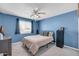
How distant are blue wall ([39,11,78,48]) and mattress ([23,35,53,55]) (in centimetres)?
20

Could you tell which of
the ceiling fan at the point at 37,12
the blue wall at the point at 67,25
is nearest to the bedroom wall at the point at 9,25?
the ceiling fan at the point at 37,12

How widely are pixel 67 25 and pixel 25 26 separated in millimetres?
845

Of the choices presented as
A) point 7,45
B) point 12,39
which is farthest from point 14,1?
point 7,45

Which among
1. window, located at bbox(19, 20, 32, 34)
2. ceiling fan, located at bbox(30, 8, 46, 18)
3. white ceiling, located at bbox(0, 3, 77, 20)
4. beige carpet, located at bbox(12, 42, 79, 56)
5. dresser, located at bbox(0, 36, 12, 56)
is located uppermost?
white ceiling, located at bbox(0, 3, 77, 20)

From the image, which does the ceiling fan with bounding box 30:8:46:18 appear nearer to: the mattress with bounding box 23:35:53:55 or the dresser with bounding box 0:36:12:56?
the mattress with bounding box 23:35:53:55

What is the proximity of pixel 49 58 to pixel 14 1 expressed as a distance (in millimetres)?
1266

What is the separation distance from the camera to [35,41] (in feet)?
5.56

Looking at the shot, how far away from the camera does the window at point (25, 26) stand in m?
1.56

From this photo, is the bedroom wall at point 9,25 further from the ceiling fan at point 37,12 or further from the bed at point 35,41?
the ceiling fan at point 37,12

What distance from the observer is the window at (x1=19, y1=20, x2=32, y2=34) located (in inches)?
61.3

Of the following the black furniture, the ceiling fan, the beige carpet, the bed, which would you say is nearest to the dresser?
the beige carpet

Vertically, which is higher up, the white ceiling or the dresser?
the white ceiling

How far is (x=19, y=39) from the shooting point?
1.51 m

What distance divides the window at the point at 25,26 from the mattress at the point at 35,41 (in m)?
0.14
